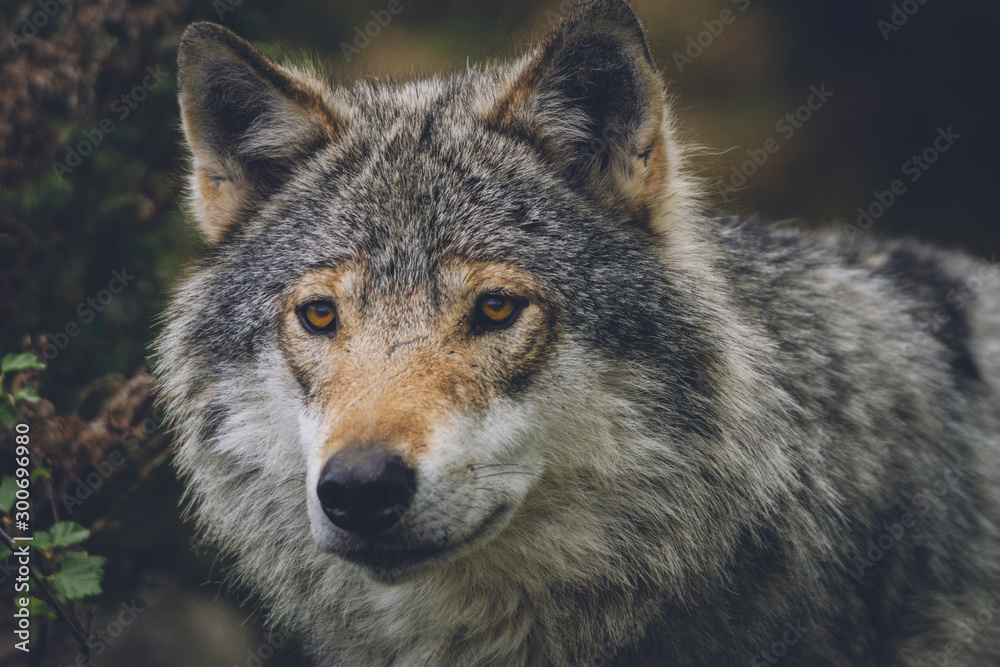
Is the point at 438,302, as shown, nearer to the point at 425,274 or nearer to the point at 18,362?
the point at 425,274

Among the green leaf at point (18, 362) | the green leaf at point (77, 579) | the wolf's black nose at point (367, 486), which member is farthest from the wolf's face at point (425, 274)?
the green leaf at point (77, 579)

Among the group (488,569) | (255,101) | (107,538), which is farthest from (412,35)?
(488,569)

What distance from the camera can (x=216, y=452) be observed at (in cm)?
326

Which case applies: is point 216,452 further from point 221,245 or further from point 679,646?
point 679,646

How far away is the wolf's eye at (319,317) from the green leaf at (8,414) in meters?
1.32

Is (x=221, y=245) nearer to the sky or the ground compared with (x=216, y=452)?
nearer to the sky

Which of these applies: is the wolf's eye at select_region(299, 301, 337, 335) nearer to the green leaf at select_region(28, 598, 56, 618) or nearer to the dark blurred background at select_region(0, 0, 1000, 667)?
the dark blurred background at select_region(0, 0, 1000, 667)

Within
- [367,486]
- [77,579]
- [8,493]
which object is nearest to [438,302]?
[367,486]

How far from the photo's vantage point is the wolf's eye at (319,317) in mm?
2916

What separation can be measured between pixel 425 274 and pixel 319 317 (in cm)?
47

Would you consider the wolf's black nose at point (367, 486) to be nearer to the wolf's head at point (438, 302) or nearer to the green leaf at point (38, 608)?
the wolf's head at point (438, 302)

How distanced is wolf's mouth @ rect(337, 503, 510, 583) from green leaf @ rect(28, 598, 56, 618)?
169cm

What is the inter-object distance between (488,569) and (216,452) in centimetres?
130

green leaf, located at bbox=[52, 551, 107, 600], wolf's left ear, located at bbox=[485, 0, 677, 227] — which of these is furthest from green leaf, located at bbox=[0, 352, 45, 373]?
wolf's left ear, located at bbox=[485, 0, 677, 227]
